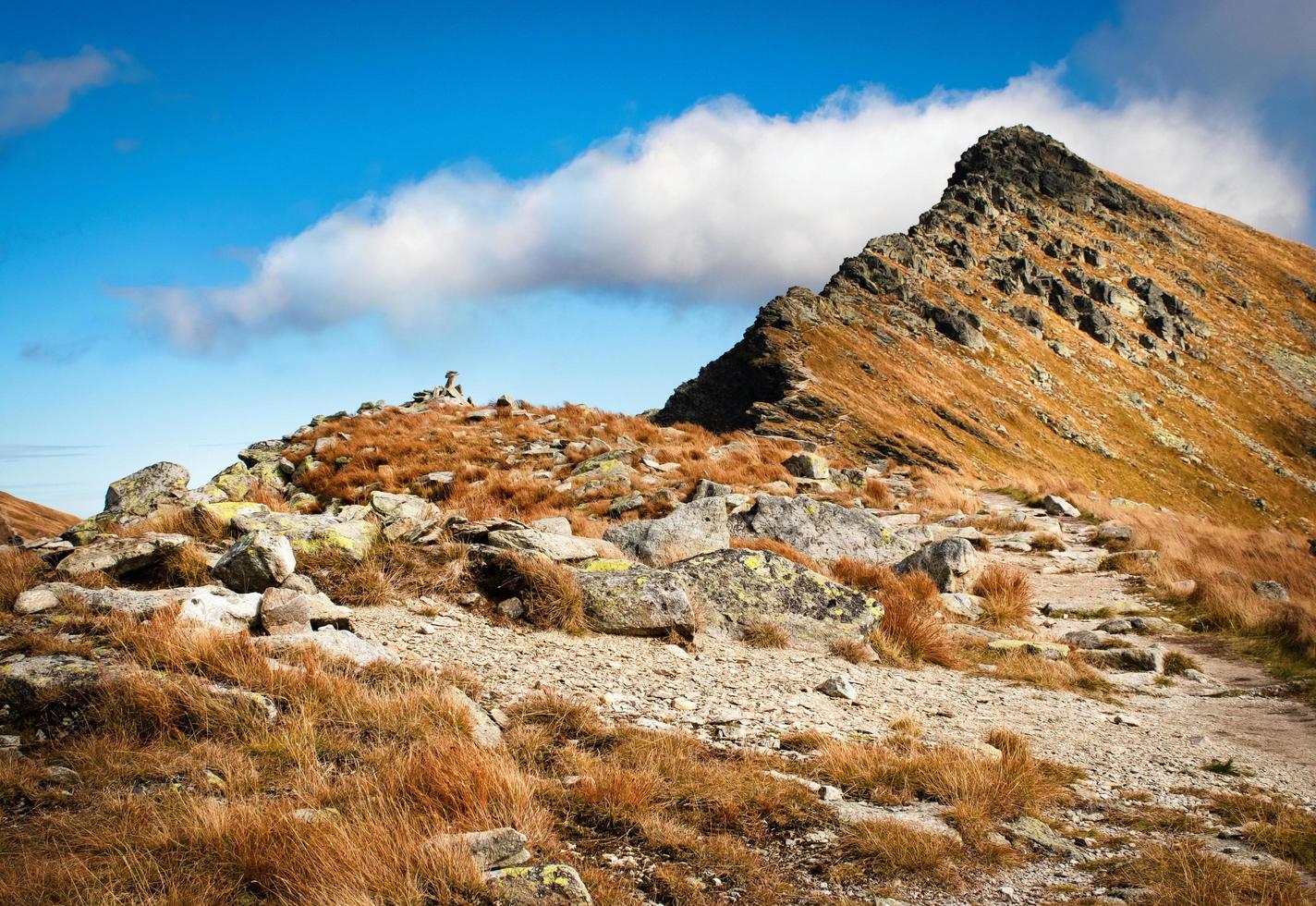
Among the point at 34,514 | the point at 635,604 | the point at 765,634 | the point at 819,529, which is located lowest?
the point at 34,514

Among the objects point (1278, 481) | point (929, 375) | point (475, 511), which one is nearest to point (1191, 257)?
point (1278, 481)

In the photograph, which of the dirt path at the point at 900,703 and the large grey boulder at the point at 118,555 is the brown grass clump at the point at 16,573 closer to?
the large grey boulder at the point at 118,555

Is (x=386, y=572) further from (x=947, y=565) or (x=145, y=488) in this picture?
(x=145, y=488)

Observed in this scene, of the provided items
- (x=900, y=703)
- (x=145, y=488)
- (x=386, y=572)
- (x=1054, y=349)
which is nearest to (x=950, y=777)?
(x=900, y=703)

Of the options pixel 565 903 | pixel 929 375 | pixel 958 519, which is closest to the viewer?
pixel 565 903

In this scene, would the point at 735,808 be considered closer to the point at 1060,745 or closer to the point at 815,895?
the point at 815,895

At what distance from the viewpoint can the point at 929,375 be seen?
57250 millimetres

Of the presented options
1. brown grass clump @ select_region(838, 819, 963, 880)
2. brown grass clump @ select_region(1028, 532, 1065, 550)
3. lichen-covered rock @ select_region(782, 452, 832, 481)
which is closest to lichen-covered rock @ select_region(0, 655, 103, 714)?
brown grass clump @ select_region(838, 819, 963, 880)

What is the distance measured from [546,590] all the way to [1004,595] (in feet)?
24.4

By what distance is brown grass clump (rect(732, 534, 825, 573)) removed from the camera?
11.9m

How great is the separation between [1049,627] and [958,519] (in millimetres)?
6931

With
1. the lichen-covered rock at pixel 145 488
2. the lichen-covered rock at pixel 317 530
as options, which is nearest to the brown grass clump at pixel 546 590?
the lichen-covered rock at pixel 317 530

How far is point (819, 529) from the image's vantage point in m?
13.5

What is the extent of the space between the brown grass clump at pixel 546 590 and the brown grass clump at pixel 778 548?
3.98 metres
